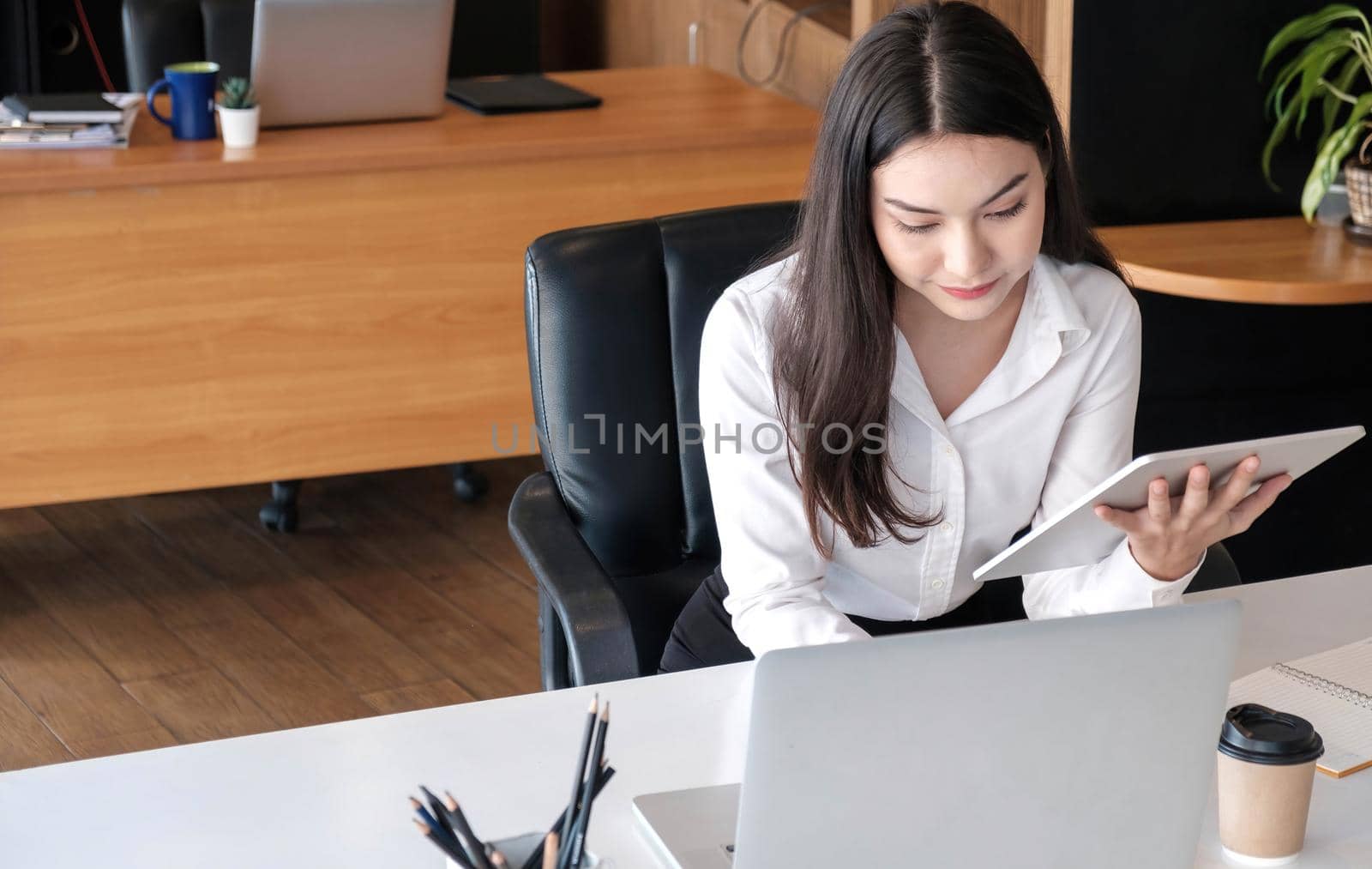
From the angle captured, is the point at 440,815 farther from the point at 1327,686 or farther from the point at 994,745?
the point at 1327,686

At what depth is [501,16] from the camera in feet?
15.9

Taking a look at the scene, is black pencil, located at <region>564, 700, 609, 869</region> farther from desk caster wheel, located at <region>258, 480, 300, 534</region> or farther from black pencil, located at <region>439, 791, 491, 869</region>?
desk caster wheel, located at <region>258, 480, 300, 534</region>

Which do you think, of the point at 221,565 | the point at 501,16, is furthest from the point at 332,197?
the point at 501,16

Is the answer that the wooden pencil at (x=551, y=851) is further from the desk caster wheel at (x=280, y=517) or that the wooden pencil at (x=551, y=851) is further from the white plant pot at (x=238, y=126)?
the desk caster wheel at (x=280, y=517)

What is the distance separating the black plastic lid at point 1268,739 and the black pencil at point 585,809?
0.41m

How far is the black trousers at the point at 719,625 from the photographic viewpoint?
1.62 m

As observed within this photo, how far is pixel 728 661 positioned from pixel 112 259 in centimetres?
166

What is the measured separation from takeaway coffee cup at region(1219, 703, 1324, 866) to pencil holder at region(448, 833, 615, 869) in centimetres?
42

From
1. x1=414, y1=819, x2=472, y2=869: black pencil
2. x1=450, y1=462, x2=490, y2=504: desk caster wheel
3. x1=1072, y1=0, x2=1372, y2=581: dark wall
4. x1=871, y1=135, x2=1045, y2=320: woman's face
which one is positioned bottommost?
x1=450, y1=462, x2=490, y2=504: desk caster wheel

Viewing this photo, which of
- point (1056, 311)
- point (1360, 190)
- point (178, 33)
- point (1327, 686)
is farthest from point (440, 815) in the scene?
point (178, 33)

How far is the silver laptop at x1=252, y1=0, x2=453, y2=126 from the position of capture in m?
2.92

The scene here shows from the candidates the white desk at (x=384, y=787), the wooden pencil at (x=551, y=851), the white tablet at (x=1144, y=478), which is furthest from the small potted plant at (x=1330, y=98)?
the wooden pencil at (x=551, y=851)

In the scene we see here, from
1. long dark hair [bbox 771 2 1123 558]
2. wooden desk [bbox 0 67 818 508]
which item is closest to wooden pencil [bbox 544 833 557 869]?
long dark hair [bbox 771 2 1123 558]

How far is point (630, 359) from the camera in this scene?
1.70 m
